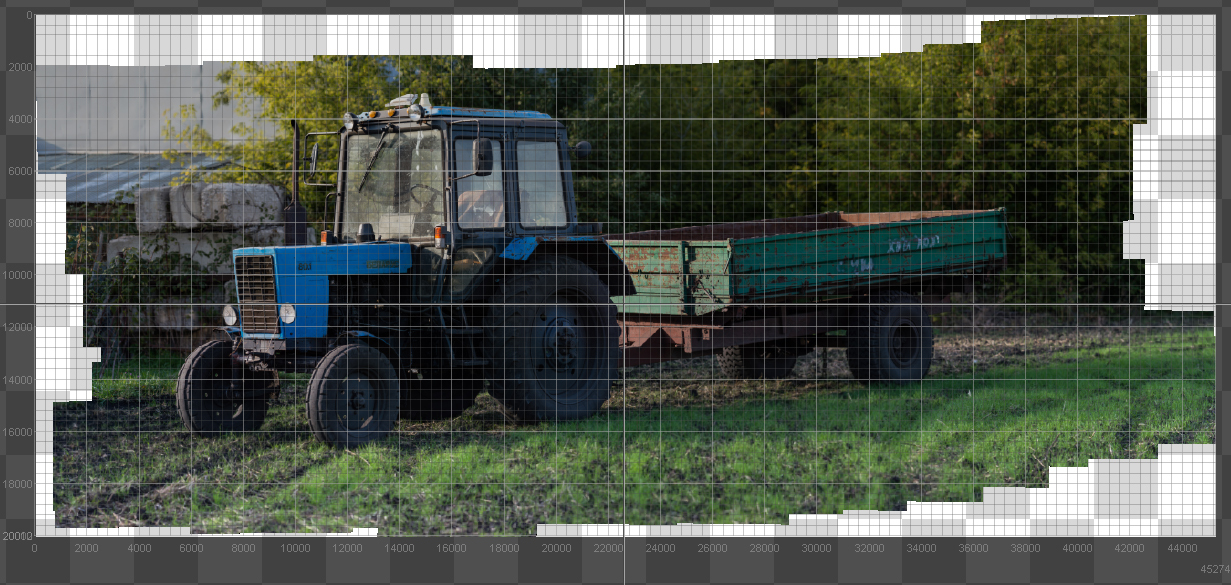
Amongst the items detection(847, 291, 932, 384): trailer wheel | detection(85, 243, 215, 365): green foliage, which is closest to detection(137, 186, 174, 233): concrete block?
detection(85, 243, 215, 365): green foliage

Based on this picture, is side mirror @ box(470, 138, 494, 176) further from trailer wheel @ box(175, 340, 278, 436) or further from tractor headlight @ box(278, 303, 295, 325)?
trailer wheel @ box(175, 340, 278, 436)

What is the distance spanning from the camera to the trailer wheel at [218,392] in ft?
23.5

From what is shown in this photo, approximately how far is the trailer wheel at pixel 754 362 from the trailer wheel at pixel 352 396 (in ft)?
13.9

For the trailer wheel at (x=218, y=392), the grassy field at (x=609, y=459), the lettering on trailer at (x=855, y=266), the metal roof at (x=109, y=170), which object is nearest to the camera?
the grassy field at (x=609, y=459)

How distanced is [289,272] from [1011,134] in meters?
9.07

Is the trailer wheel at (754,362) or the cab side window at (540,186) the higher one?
the cab side window at (540,186)

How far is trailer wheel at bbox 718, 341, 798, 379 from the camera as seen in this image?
1034 centimetres

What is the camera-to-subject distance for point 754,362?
1052 centimetres

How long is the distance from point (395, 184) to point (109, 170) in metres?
2.33

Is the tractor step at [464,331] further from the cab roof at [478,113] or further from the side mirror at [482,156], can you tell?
the cab roof at [478,113]

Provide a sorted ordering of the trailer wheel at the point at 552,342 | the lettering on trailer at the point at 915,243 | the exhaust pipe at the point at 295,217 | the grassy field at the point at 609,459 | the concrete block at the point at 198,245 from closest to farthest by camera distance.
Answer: the grassy field at the point at 609,459 < the exhaust pipe at the point at 295,217 < the trailer wheel at the point at 552,342 < the lettering on trailer at the point at 915,243 < the concrete block at the point at 198,245

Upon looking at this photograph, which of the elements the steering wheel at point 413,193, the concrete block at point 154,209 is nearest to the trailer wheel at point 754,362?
the steering wheel at point 413,193

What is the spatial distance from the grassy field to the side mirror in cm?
183

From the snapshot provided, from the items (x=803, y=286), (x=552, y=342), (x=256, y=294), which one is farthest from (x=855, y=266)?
(x=256, y=294)
